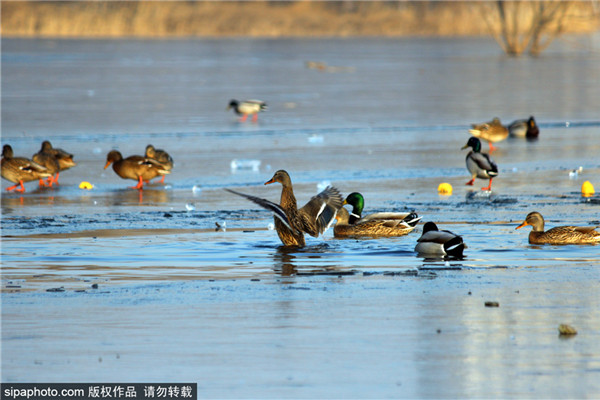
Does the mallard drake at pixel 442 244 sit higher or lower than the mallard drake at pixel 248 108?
lower

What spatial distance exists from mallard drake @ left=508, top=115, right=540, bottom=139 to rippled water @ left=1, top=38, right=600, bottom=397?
1.59 feet

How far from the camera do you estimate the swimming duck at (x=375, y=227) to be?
11.4 m

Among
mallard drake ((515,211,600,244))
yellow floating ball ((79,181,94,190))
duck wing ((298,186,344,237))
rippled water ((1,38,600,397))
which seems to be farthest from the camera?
yellow floating ball ((79,181,94,190))

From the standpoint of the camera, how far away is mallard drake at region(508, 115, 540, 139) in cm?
2228

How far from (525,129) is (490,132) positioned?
6.96 ft

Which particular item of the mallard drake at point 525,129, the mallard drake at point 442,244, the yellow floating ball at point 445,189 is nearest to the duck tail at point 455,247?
the mallard drake at point 442,244

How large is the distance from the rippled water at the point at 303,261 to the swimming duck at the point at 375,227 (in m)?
0.13

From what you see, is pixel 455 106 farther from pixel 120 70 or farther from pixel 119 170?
pixel 120 70

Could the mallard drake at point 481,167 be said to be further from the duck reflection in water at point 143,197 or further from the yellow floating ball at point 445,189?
the duck reflection in water at point 143,197

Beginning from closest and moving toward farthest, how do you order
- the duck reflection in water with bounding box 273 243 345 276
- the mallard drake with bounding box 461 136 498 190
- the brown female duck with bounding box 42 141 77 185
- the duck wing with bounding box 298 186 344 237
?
the duck reflection in water with bounding box 273 243 345 276
the duck wing with bounding box 298 186 344 237
the mallard drake with bounding box 461 136 498 190
the brown female duck with bounding box 42 141 77 185

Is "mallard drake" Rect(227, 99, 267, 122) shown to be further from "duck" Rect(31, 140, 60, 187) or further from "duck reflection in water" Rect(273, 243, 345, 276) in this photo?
"duck reflection in water" Rect(273, 243, 345, 276)

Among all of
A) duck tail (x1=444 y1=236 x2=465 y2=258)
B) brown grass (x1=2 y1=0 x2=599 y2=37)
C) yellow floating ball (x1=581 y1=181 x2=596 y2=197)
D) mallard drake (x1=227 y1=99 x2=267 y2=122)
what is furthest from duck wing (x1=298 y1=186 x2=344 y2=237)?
brown grass (x1=2 y1=0 x2=599 y2=37)

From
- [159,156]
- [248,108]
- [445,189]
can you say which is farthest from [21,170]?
[248,108]

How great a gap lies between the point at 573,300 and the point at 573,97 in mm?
25125
